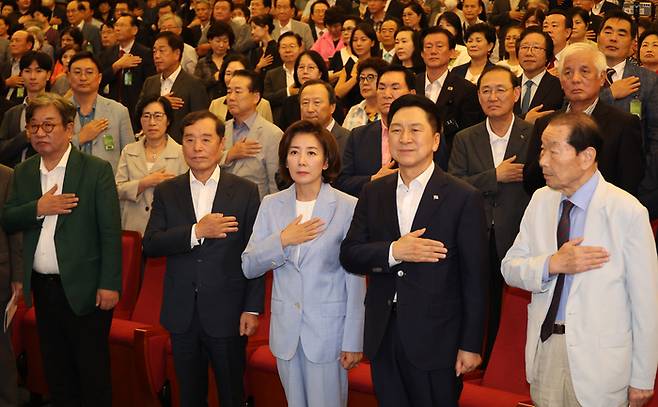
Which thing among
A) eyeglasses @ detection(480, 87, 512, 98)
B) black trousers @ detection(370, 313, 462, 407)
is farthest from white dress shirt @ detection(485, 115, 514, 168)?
black trousers @ detection(370, 313, 462, 407)

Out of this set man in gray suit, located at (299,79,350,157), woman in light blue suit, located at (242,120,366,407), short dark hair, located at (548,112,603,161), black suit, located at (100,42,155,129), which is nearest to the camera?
short dark hair, located at (548,112,603,161)

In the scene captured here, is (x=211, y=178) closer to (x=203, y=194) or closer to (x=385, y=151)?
(x=203, y=194)

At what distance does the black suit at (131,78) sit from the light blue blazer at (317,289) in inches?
196

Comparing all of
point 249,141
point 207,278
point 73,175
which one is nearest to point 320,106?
point 249,141

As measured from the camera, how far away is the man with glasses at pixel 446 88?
6.18m

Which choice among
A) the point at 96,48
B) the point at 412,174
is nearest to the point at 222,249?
the point at 412,174

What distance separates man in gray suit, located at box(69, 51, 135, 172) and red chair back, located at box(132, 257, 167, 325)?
1.25 meters

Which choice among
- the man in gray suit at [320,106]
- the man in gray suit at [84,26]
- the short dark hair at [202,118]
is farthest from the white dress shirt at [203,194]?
the man in gray suit at [84,26]

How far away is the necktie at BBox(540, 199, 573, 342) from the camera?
328 centimetres

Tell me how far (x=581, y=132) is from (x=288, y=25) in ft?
24.9

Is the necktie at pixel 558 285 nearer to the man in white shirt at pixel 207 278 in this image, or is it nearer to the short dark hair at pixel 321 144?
the short dark hair at pixel 321 144

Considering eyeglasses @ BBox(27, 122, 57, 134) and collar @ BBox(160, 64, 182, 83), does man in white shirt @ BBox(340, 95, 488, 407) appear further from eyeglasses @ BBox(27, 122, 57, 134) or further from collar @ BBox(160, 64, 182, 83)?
collar @ BBox(160, 64, 182, 83)

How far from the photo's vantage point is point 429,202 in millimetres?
3582

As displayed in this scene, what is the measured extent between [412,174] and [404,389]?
2.50 ft
